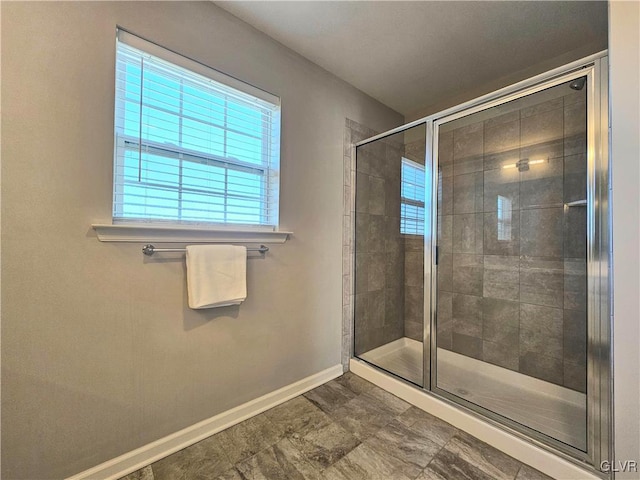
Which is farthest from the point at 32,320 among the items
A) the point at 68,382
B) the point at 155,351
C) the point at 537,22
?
the point at 537,22

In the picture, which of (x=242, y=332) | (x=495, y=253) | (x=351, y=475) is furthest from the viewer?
(x=495, y=253)

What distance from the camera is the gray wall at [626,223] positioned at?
3.40ft

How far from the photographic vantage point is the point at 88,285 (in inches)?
46.2

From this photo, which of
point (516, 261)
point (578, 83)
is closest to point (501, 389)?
point (516, 261)

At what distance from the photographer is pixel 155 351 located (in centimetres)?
135

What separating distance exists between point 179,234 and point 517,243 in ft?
7.88

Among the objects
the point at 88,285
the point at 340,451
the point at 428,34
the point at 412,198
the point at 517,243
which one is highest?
the point at 428,34

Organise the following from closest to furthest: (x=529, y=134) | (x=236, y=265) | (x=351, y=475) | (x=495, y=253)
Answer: (x=351, y=475) < (x=236, y=265) < (x=529, y=134) < (x=495, y=253)

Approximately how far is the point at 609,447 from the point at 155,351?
6.90ft

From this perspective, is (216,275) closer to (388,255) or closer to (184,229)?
(184,229)

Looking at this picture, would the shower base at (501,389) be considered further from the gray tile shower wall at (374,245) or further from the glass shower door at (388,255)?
the gray tile shower wall at (374,245)

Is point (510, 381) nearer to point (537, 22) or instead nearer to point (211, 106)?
point (537, 22)

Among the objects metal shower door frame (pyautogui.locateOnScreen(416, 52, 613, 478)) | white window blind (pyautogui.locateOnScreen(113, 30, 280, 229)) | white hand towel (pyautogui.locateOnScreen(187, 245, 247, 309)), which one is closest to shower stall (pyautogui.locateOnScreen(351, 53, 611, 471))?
metal shower door frame (pyautogui.locateOnScreen(416, 52, 613, 478))

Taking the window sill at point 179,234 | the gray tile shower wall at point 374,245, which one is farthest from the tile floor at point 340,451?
the window sill at point 179,234
